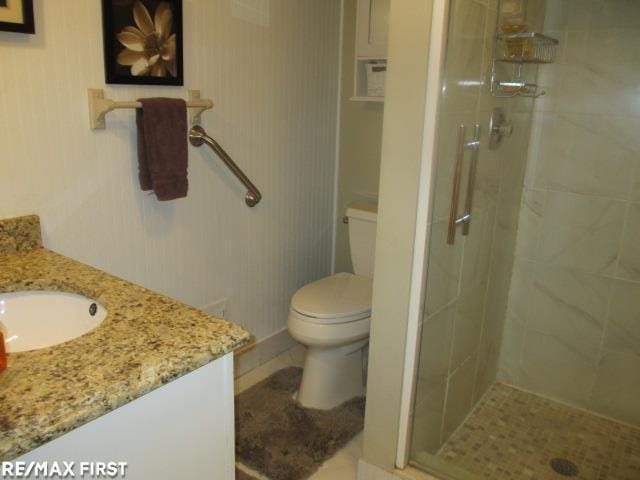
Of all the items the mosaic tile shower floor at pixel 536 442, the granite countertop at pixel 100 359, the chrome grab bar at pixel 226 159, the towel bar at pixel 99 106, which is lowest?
the mosaic tile shower floor at pixel 536 442

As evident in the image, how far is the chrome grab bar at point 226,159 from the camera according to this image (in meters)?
2.10

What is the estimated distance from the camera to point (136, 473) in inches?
36.6

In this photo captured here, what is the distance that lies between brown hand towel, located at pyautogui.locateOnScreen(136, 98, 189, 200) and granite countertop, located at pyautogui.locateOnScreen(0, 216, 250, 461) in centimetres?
65

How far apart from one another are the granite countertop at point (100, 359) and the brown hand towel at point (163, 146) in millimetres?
648

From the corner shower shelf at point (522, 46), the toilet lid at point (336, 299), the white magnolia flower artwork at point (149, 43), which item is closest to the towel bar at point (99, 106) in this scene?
the white magnolia flower artwork at point (149, 43)

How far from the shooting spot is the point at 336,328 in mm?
2217

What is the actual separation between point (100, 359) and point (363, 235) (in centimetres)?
180

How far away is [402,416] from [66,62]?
1.56m

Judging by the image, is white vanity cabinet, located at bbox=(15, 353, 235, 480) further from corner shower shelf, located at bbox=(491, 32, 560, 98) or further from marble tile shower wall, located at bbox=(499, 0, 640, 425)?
marble tile shower wall, located at bbox=(499, 0, 640, 425)

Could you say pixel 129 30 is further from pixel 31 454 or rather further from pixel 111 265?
pixel 31 454

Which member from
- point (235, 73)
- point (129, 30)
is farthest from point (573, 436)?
point (129, 30)

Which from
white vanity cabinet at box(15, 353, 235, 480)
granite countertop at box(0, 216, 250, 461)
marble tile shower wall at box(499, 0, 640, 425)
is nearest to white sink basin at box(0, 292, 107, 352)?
granite countertop at box(0, 216, 250, 461)

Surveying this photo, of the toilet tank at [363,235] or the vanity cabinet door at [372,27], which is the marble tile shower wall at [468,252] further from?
the vanity cabinet door at [372,27]

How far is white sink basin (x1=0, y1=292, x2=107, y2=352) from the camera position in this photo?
4.04 ft
